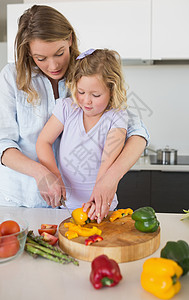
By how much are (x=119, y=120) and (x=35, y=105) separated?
1.31ft

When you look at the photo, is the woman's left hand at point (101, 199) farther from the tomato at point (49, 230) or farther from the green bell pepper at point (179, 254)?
the green bell pepper at point (179, 254)

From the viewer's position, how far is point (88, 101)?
141 centimetres

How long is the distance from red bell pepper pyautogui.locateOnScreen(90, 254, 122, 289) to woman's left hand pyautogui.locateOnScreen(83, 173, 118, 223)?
33 centimetres

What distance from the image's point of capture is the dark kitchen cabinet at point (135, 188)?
2.87 m

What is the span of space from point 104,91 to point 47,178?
0.45m

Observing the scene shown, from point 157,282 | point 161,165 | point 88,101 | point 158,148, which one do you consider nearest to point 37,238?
point 157,282

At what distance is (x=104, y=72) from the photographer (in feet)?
4.68

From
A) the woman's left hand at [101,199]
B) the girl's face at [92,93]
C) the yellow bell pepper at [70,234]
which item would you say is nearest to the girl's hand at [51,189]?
the woman's left hand at [101,199]

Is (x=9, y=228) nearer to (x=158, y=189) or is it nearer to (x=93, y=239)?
(x=93, y=239)

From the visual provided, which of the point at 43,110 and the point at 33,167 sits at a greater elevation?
the point at 43,110

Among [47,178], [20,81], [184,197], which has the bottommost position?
[184,197]

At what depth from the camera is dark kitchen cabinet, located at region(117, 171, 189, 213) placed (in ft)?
9.32

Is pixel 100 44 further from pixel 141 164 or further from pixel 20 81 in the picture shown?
pixel 20 81

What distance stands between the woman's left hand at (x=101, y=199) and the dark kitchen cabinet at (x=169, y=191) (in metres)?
1.57
